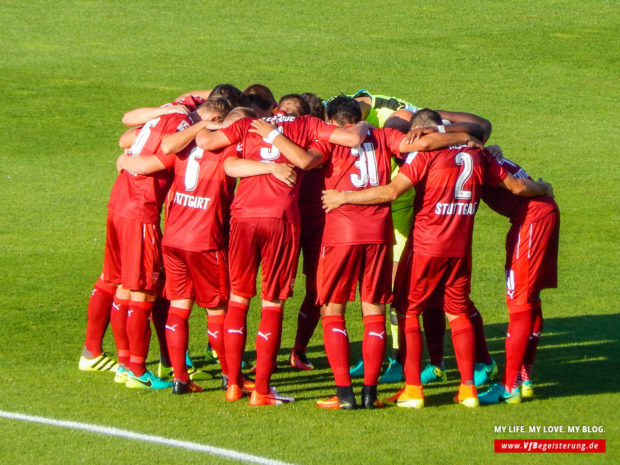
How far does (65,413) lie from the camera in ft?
24.3

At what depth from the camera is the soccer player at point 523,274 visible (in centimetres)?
776

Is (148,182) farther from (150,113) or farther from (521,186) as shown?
(521,186)

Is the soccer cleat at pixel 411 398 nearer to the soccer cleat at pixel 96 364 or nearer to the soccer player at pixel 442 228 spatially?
the soccer player at pixel 442 228

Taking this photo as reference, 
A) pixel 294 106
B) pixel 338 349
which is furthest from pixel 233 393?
pixel 294 106

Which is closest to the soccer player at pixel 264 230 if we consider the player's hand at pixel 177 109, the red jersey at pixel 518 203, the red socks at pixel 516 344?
the player's hand at pixel 177 109

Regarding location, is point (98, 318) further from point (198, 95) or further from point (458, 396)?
point (458, 396)

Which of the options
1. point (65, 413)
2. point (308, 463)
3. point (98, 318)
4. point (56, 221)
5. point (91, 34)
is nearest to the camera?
point (308, 463)

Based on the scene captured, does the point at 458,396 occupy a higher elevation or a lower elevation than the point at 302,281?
higher

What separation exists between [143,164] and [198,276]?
1.00 meters

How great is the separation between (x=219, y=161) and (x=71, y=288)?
3979 mm

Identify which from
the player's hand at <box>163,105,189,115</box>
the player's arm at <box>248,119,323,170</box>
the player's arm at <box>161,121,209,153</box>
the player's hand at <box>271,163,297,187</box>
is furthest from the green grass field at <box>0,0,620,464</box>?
the player's hand at <box>163,105,189,115</box>

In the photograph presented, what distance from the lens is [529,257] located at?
7.83 m

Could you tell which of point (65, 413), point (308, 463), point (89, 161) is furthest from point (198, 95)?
point (89, 161)

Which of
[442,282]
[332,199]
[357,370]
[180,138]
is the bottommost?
[357,370]
